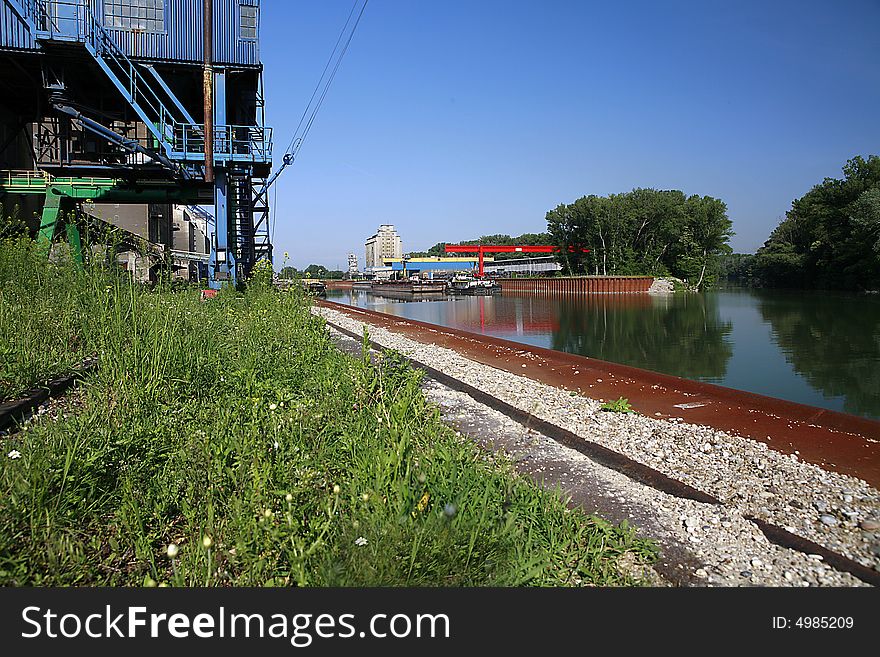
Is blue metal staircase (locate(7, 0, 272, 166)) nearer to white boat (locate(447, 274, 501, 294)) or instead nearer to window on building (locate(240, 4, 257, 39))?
A: window on building (locate(240, 4, 257, 39))

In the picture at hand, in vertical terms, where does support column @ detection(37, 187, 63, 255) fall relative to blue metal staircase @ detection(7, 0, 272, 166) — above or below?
below

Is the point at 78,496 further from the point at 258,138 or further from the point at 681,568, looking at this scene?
the point at 258,138

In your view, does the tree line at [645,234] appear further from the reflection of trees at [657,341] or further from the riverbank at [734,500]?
the riverbank at [734,500]

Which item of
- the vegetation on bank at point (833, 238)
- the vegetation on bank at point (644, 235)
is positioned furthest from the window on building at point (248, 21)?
the vegetation on bank at point (644, 235)

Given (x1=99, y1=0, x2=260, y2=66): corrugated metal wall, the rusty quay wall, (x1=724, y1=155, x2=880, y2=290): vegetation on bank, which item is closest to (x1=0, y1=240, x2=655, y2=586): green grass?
(x1=99, y1=0, x2=260, y2=66): corrugated metal wall

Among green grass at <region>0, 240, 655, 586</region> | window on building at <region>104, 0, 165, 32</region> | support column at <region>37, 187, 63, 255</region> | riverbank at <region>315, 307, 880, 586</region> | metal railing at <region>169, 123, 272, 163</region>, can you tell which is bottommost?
riverbank at <region>315, 307, 880, 586</region>

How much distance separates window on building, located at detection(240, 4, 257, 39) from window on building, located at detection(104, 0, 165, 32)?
243 centimetres

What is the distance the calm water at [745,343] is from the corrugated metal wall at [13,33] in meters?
18.3

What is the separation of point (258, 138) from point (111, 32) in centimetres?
550

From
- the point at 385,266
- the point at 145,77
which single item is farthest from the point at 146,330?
the point at 385,266

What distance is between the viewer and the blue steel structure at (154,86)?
63.2ft

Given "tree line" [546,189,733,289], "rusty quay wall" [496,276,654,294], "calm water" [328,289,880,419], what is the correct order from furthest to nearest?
"tree line" [546,189,733,289], "rusty quay wall" [496,276,654,294], "calm water" [328,289,880,419]

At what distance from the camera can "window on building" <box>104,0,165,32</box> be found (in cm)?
2017

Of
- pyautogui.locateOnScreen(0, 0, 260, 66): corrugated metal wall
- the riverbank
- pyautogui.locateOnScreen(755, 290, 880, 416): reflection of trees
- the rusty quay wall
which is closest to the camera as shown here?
the riverbank
